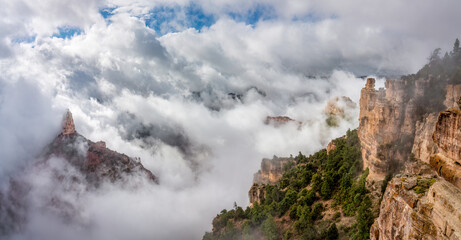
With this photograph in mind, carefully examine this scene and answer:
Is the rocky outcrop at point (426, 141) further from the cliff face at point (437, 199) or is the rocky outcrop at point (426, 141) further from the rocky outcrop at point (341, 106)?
the rocky outcrop at point (341, 106)

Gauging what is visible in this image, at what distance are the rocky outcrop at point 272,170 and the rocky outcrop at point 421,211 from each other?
65884 millimetres

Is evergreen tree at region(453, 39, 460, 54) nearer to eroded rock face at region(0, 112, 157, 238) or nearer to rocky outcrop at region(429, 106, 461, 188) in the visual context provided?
rocky outcrop at region(429, 106, 461, 188)

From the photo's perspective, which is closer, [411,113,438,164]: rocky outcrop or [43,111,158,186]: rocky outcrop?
[411,113,438,164]: rocky outcrop

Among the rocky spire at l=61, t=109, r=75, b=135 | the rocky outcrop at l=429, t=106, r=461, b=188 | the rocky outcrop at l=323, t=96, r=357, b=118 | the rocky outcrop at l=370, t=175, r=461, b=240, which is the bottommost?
the rocky outcrop at l=370, t=175, r=461, b=240

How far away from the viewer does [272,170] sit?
84.2 metres

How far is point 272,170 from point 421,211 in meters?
72.2

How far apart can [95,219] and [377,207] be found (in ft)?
340

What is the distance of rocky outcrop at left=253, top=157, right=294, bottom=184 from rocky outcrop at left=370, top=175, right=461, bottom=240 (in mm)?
65884

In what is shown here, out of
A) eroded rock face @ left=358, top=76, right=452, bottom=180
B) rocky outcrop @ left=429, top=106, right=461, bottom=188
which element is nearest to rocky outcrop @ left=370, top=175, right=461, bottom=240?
rocky outcrop @ left=429, top=106, right=461, bottom=188

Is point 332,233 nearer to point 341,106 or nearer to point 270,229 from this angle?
point 270,229

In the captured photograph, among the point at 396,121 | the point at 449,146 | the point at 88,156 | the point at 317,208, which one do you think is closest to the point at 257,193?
the point at 317,208

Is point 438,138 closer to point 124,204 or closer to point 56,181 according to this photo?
point 56,181

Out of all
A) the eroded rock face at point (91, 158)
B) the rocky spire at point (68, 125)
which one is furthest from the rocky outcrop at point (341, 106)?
the rocky spire at point (68, 125)

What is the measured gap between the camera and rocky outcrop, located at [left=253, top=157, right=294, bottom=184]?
8325 cm
